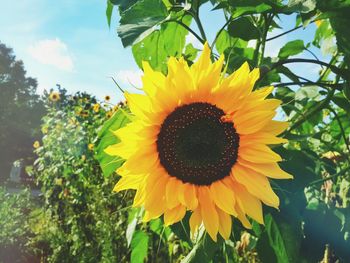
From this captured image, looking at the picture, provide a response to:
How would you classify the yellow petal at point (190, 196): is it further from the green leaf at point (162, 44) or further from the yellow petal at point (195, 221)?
the green leaf at point (162, 44)

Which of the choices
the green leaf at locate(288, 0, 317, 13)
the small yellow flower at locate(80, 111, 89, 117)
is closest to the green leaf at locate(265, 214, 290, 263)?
the green leaf at locate(288, 0, 317, 13)

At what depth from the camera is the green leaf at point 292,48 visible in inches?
44.9

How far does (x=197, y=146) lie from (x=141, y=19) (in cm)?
22

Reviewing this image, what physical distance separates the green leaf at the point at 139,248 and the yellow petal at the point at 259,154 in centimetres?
46

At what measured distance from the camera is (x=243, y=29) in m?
0.94

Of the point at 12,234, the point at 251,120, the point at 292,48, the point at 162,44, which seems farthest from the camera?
the point at 12,234

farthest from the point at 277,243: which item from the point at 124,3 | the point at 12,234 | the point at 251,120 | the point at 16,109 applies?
the point at 16,109

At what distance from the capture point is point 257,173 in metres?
0.78

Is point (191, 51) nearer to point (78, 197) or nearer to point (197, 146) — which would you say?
point (197, 146)

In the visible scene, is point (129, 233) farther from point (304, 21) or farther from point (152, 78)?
point (304, 21)

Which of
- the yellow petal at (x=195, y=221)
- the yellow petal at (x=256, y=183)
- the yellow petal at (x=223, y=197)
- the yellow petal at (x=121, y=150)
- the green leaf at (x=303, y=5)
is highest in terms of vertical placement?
the green leaf at (x=303, y=5)

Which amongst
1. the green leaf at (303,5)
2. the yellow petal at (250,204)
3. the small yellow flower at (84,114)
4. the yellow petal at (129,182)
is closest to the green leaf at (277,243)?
the yellow petal at (250,204)

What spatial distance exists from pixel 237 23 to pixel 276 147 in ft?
0.81

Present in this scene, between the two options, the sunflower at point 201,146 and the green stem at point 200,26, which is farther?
the green stem at point 200,26
